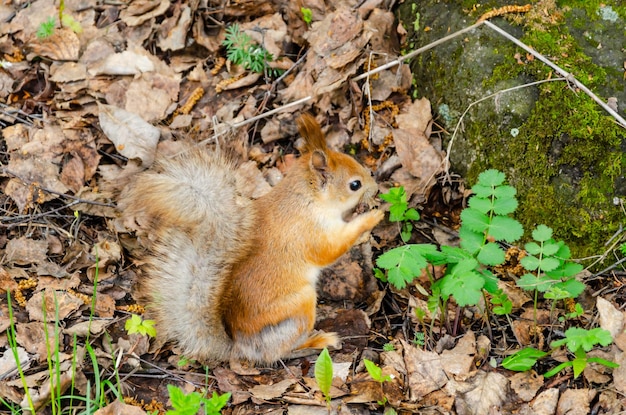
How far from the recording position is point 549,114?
10.1 ft

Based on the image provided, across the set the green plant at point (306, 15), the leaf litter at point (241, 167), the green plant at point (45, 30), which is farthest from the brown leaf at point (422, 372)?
the green plant at point (45, 30)

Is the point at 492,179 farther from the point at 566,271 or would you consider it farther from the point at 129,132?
the point at 129,132

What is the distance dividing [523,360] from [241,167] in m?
1.91

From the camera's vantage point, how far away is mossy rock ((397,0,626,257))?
118 inches

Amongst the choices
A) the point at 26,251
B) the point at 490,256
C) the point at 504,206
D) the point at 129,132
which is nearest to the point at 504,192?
the point at 504,206

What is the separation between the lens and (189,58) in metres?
4.20

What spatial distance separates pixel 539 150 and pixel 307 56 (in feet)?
5.13

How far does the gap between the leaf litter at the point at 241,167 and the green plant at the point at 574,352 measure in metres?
0.08

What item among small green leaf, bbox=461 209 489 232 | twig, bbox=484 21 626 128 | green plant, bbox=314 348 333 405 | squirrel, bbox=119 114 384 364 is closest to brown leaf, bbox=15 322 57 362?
squirrel, bbox=119 114 384 364

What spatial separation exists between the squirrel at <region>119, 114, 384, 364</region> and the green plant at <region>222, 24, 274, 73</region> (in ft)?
3.47

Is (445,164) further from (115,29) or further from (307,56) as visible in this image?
(115,29)

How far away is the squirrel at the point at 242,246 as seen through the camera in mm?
2842

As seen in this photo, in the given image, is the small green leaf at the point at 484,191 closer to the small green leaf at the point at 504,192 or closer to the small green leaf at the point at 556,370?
the small green leaf at the point at 504,192

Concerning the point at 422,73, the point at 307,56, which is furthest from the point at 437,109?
the point at 307,56
